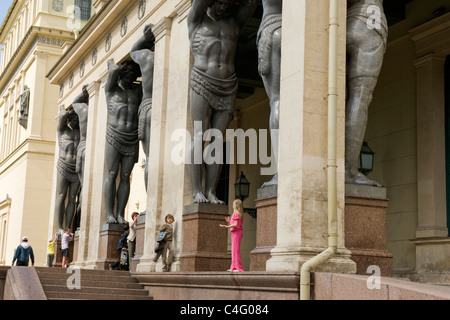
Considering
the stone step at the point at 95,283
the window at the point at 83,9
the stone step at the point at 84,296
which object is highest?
the window at the point at 83,9

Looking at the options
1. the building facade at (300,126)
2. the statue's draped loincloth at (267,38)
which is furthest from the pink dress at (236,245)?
the statue's draped loincloth at (267,38)

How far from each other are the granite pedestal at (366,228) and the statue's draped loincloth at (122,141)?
9.68 metres

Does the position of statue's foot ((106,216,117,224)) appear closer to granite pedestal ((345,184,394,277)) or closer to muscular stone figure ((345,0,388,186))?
muscular stone figure ((345,0,388,186))

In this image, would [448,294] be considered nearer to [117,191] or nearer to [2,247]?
[117,191]

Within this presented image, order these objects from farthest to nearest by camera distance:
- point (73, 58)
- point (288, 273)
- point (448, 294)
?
1. point (73, 58)
2. point (288, 273)
3. point (448, 294)

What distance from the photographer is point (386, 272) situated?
31.1ft

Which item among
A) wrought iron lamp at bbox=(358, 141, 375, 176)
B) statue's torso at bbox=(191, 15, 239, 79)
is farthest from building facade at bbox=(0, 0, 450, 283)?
wrought iron lamp at bbox=(358, 141, 375, 176)

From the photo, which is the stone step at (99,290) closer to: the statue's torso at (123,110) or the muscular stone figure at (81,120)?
the statue's torso at (123,110)

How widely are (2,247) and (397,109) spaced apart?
2897 centimetres

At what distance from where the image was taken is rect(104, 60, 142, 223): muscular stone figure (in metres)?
18.2

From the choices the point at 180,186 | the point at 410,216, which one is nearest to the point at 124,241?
the point at 180,186

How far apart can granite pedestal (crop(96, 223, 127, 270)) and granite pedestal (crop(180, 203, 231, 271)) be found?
5403 millimetres

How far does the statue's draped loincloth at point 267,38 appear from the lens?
10.7m

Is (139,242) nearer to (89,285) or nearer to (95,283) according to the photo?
(95,283)
